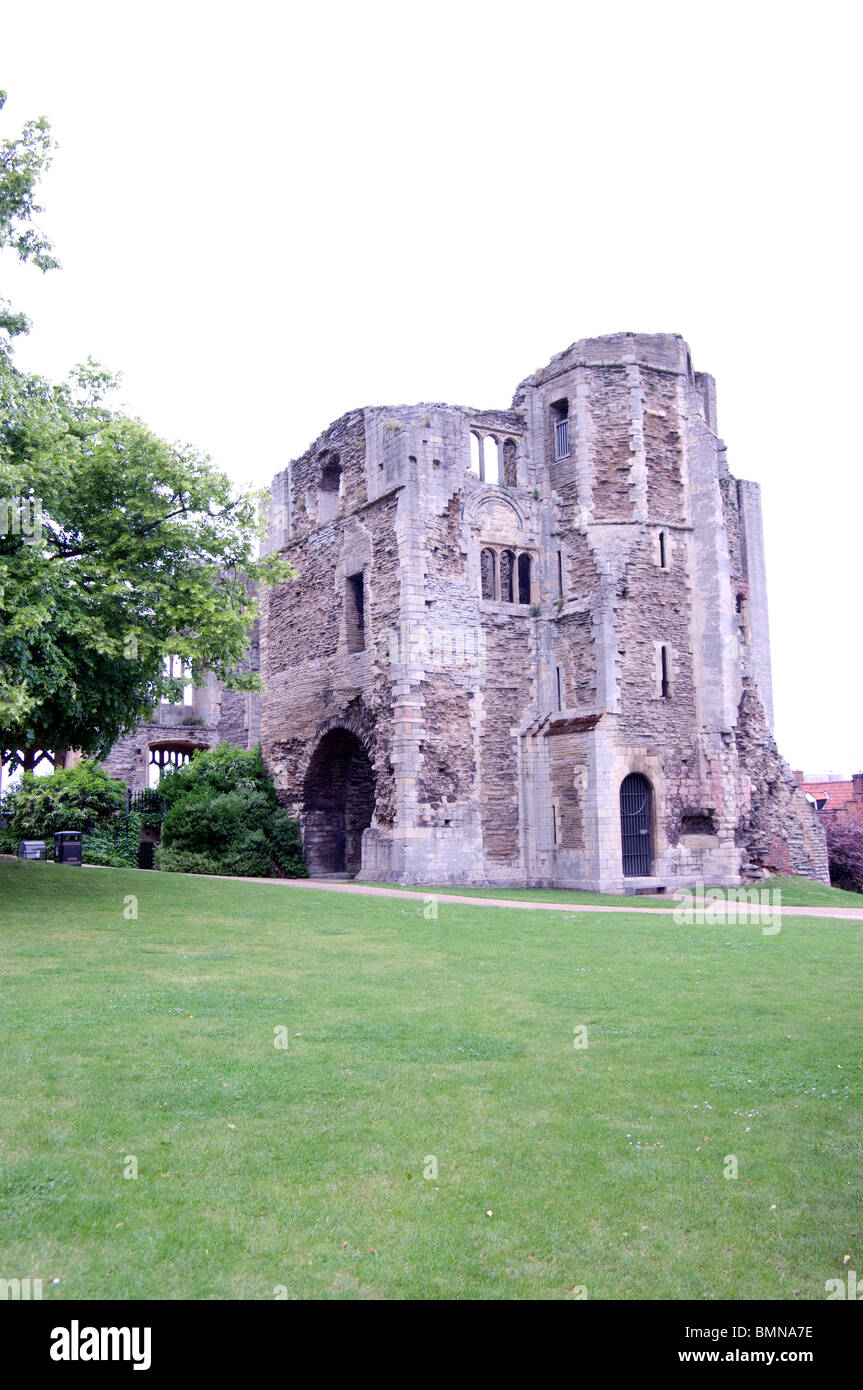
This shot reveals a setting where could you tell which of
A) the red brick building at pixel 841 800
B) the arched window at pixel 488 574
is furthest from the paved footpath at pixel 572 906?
the red brick building at pixel 841 800

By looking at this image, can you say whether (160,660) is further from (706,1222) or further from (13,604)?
(706,1222)

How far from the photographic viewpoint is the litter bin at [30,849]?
27703 mm

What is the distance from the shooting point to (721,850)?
28.5 m

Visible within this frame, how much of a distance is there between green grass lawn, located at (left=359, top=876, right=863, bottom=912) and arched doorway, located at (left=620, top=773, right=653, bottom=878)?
1.00 meters

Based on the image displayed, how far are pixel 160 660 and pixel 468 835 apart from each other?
11564 mm

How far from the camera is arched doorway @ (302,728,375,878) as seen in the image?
3175 cm

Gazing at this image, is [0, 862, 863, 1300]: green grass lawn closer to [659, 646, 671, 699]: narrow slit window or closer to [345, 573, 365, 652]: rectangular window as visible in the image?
[659, 646, 671, 699]: narrow slit window

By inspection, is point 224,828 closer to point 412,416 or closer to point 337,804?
point 337,804

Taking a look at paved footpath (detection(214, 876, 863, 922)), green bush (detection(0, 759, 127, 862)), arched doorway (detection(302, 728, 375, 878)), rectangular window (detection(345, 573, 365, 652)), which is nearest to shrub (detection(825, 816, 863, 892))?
paved footpath (detection(214, 876, 863, 922))

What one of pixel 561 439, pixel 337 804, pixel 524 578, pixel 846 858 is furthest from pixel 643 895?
pixel 561 439

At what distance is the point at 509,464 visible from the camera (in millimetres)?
30391

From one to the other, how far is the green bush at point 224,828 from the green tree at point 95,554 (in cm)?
966

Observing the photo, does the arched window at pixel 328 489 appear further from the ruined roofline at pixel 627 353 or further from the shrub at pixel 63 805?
the shrub at pixel 63 805
